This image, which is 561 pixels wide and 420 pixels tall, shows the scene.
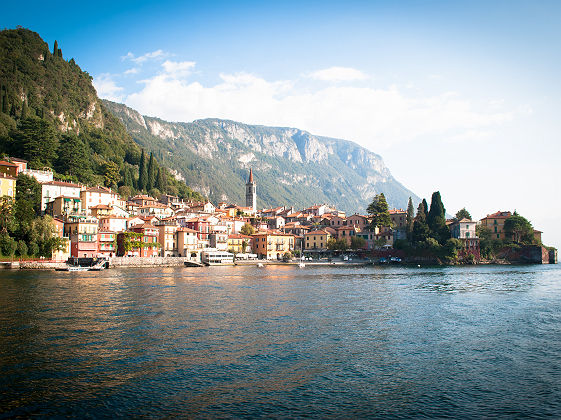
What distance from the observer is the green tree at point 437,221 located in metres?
91.6

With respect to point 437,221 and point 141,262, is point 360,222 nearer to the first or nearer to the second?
point 437,221

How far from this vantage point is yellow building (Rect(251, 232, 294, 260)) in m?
104

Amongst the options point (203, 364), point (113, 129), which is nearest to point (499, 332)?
point (203, 364)

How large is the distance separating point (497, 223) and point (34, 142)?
103 m

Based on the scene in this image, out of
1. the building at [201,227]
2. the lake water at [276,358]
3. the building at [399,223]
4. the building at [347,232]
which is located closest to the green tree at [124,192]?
the building at [201,227]

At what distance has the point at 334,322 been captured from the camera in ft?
82.9

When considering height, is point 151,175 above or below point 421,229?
above

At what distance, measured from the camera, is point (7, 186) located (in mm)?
71125

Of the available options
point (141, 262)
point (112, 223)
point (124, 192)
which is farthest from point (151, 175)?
point (141, 262)

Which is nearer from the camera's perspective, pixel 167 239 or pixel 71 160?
pixel 167 239

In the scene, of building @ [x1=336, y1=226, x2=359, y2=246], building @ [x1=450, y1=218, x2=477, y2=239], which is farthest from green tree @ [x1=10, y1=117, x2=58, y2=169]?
building @ [x1=450, y1=218, x2=477, y2=239]

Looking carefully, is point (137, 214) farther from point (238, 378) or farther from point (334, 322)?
point (238, 378)

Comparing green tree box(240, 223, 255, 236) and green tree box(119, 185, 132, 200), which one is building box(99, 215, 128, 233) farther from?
green tree box(240, 223, 255, 236)

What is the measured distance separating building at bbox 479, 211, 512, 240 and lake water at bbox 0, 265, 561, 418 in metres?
70.9
